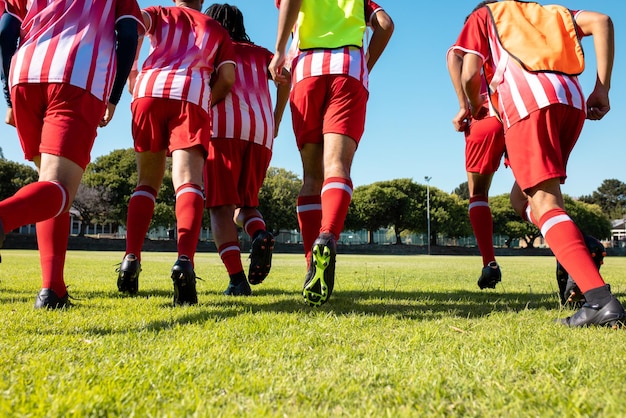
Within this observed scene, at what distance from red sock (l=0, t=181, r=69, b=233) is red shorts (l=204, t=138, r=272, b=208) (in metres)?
1.76

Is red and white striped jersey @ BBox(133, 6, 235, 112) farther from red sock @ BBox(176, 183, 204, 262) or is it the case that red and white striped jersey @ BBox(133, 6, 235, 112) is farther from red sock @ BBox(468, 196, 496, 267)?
red sock @ BBox(468, 196, 496, 267)

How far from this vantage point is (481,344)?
2.07 m

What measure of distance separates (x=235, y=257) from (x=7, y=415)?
3057 mm

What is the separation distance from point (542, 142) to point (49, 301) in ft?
11.1

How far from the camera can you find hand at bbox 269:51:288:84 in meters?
3.58

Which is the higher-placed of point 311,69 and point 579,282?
point 311,69

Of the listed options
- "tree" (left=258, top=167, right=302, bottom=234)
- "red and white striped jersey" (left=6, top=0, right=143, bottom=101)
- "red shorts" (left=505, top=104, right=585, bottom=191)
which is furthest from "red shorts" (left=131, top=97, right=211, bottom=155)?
"tree" (left=258, top=167, right=302, bottom=234)

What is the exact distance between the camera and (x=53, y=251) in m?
3.21

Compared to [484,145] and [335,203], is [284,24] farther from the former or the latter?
→ [484,145]

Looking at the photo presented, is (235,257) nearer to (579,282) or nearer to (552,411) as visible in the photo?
(579,282)

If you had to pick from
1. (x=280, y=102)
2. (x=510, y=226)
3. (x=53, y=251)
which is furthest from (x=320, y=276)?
(x=510, y=226)

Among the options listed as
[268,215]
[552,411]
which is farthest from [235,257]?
[268,215]

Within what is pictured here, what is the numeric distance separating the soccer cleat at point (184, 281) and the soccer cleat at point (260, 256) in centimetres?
87

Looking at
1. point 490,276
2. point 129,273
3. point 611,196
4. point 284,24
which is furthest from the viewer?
point 611,196
